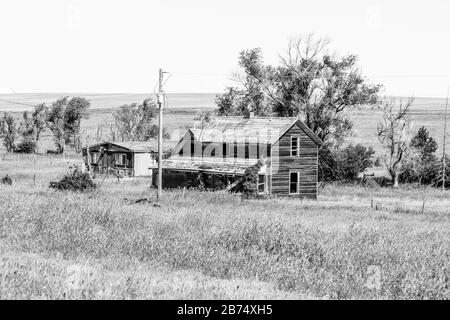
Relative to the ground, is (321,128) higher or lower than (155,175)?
higher

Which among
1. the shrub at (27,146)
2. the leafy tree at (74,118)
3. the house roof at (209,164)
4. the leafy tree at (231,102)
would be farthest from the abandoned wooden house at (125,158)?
the leafy tree at (74,118)

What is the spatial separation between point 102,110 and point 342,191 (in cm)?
11574

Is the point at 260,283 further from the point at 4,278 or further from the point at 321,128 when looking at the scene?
the point at 321,128

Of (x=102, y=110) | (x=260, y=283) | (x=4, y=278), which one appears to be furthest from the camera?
(x=102, y=110)

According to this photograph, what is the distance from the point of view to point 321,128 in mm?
54281

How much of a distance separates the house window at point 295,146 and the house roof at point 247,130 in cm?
97

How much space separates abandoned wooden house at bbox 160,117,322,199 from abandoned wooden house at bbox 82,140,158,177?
1066cm

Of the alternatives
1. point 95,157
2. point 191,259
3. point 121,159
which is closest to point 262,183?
point 121,159

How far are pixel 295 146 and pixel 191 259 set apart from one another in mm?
31804

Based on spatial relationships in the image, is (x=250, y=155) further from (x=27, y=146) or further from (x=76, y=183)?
(x=27, y=146)

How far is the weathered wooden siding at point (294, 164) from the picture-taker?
39.5m

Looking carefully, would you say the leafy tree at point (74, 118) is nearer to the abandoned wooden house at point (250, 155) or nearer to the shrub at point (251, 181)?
the abandoned wooden house at point (250, 155)

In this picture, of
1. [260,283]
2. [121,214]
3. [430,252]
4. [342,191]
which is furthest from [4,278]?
[342,191]

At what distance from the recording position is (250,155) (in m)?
39.6
